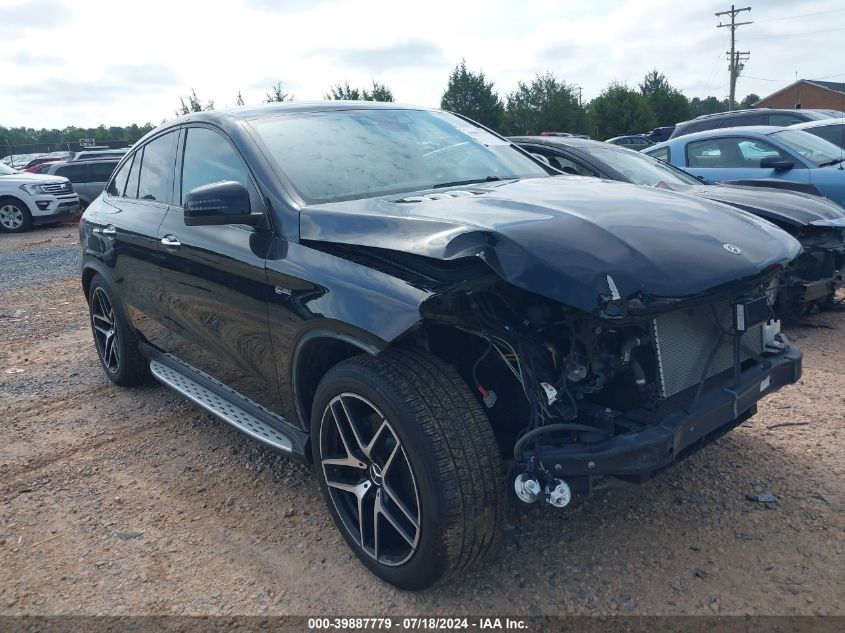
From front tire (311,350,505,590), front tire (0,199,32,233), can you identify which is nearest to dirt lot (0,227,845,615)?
front tire (311,350,505,590)

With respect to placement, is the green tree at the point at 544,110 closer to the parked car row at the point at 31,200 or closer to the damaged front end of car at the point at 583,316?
the parked car row at the point at 31,200

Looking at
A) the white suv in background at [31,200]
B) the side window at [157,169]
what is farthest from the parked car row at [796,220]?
the white suv in background at [31,200]

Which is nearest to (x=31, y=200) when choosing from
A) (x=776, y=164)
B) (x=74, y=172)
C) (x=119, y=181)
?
(x=74, y=172)

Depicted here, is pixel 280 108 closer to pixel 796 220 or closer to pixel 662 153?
pixel 796 220

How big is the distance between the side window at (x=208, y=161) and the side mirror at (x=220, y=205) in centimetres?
21

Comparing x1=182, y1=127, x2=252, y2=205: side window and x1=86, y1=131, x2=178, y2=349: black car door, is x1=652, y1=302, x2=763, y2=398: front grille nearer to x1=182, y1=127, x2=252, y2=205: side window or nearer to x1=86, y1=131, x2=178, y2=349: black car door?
x1=182, y1=127, x2=252, y2=205: side window

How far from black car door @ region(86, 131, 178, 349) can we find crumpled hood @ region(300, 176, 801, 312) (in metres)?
1.54

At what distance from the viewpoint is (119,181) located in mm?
4910

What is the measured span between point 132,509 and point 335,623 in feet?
4.60

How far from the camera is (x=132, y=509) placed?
3391 mm

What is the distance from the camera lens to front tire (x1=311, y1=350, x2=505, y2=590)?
7.64 feet

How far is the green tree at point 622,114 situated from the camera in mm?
40781

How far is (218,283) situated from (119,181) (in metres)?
2.12

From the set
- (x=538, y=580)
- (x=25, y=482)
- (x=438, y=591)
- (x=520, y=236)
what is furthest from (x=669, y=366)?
(x=25, y=482)
